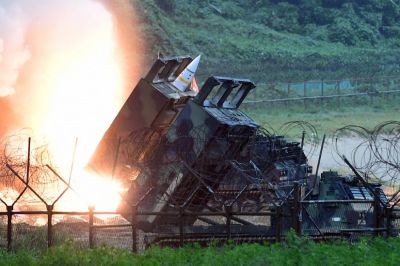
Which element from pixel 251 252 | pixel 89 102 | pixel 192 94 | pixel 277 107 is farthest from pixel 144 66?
pixel 251 252

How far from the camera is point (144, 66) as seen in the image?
2002 inches

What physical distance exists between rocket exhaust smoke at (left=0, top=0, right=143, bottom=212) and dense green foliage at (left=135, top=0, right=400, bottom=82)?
18.8 metres

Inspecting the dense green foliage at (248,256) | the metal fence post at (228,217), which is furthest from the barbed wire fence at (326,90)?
the dense green foliage at (248,256)

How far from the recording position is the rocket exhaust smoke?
28.9m

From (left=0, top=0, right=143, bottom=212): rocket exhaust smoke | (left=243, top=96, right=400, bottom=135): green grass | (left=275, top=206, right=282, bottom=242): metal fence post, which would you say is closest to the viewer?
(left=275, top=206, right=282, bottom=242): metal fence post

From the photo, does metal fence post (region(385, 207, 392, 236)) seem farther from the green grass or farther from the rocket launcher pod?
the green grass

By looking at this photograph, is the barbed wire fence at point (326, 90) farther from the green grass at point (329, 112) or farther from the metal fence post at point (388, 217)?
the metal fence post at point (388, 217)

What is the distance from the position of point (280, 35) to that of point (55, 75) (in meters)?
32.4

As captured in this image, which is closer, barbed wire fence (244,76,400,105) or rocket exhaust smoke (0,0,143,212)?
rocket exhaust smoke (0,0,143,212)

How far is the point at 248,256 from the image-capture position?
12734 millimetres

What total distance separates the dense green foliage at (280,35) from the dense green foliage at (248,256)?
124 ft

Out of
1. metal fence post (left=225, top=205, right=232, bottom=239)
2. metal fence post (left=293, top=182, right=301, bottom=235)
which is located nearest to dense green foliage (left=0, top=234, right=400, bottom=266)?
metal fence post (left=293, top=182, right=301, bottom=235)

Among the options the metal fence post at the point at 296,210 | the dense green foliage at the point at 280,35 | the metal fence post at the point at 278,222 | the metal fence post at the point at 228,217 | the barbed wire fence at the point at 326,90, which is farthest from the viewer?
the dense green foliage at the point at 280,35

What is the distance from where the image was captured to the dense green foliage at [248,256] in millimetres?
12344
